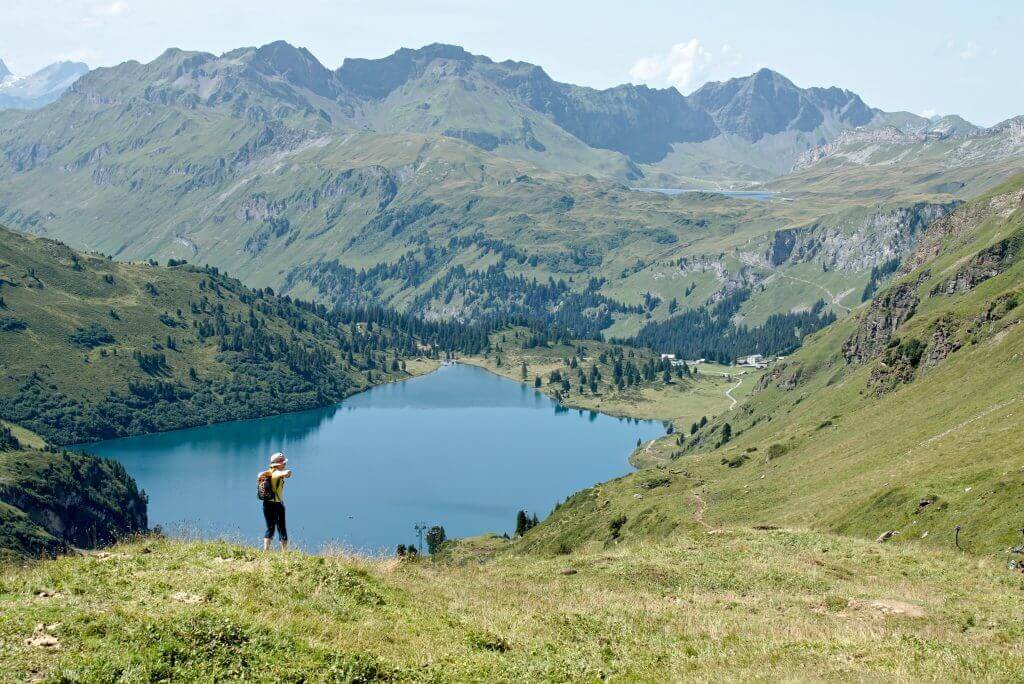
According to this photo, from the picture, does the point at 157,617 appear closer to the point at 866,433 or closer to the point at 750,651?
the point at 750,651

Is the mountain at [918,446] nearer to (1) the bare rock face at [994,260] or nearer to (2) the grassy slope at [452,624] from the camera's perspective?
(1) the bare rock face at [994,260]

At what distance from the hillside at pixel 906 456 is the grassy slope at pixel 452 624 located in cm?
2573

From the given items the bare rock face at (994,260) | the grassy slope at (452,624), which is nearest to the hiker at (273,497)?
the grassy slope at (452,624)

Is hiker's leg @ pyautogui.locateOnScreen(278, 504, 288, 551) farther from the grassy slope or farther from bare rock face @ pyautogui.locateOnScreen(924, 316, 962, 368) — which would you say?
bare rock face @ pyautogui.locateOnScreen(924, 316, 962, 368)

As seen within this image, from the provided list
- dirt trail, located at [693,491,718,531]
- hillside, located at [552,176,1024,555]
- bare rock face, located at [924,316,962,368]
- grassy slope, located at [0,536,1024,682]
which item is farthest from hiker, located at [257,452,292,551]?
bare rock face, located at [924,316,962,368]

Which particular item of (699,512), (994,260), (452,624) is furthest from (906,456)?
(994,260)

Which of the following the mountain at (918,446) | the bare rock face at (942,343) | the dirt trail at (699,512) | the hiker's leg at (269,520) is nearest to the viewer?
the hiker's leg at (269,520)

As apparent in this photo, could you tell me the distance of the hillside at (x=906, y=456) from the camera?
222 ft

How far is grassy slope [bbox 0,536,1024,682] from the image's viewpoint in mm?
23391

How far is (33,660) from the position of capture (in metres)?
21.7

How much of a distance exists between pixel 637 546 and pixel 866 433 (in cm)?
8133

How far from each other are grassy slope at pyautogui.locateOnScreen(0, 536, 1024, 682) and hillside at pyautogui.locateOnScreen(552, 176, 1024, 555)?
2573 cm

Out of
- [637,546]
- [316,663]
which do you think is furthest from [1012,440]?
[316,663]

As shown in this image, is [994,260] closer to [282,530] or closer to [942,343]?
[942,343]
